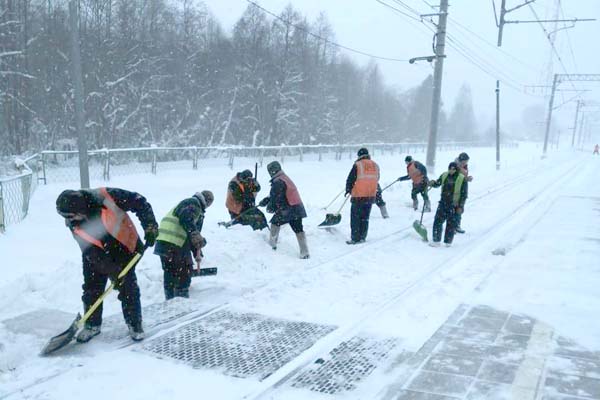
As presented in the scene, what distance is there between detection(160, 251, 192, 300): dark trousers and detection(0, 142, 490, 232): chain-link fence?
12.2 ft

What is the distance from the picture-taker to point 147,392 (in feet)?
12.4

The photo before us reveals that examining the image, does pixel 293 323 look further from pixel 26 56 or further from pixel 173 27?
pixel 173 27

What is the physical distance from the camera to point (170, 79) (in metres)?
34.8

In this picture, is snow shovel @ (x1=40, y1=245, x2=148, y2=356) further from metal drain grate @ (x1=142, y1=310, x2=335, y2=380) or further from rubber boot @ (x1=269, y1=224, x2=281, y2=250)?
rubber boot @ (x1=269, y1=224, x2=281, y2=250)

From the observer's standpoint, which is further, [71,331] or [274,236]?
[274,236]

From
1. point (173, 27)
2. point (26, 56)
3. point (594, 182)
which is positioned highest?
point (173, 27)

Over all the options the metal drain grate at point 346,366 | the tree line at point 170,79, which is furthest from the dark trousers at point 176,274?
the tree line at point 170,79

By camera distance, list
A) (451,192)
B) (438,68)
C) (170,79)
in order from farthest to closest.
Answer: (170,79) → (438,68) → (451,192)

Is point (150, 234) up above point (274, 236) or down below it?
above

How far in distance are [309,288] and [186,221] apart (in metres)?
1.78

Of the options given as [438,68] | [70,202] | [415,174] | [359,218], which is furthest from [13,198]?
[438,68]

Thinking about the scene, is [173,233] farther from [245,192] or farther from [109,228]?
[245,192]

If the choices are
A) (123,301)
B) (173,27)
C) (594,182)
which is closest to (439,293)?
(123,301)

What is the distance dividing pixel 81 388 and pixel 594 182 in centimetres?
2517
